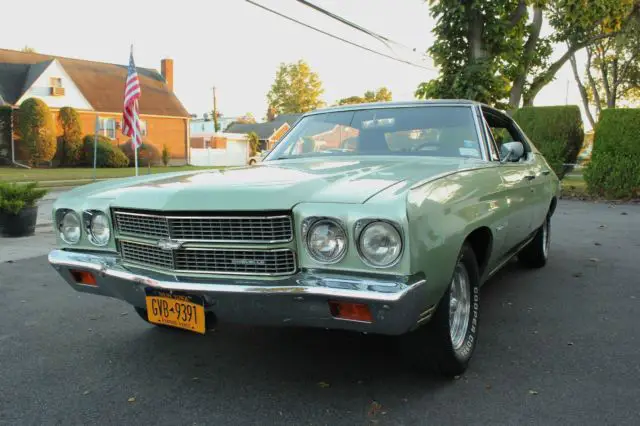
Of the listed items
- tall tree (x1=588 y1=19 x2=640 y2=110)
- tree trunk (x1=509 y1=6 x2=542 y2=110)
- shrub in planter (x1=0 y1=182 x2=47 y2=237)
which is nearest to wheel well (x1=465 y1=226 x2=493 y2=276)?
shrub in planter (x1=0 y1=182 x2=47 y2=237)

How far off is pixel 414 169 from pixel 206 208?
121 centimetres

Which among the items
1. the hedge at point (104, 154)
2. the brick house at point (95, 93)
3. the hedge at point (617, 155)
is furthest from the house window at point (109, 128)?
the hedge at point (617, 155)

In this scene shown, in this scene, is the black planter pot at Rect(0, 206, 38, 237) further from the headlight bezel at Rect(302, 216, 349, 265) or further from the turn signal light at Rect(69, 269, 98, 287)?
the headlight bezel at Rect(302, 216, 349, 265)

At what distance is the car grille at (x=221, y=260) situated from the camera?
2.53 metres

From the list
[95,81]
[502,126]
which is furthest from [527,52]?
[95,81]

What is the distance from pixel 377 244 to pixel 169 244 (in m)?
1.02

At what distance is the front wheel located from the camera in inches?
108

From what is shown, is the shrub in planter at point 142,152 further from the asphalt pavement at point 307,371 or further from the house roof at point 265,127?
the asphalt pavement at point 307,371

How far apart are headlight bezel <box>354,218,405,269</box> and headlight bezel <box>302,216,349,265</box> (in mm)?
50

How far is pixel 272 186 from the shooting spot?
2.68m

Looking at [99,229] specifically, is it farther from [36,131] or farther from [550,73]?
[36,131]

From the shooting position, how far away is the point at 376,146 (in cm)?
400

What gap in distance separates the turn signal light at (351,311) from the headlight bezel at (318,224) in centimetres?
18

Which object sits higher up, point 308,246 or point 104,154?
point 104,154
